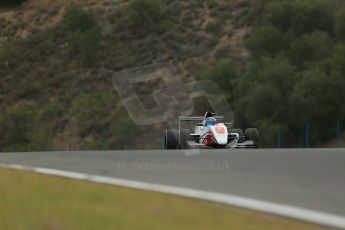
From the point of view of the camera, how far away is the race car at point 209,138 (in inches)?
795

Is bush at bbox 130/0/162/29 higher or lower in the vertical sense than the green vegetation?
higher

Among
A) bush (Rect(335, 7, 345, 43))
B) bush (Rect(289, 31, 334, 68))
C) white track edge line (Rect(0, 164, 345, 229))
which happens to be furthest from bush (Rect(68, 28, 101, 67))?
white track edge line (Rect(0, 164, 345, 229))

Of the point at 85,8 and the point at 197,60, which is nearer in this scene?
the point at 197,60

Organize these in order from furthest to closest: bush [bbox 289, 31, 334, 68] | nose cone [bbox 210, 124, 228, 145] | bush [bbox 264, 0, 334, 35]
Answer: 1. bush [bbox 264, 0, 334, 35]
2. bush [bbox 289, 31, 334, 68]
3. nose cone [bbox 210, 124, 228, 145]

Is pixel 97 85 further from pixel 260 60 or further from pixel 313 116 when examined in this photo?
pixel 313 116

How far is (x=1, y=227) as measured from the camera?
Result: 562 centimetres

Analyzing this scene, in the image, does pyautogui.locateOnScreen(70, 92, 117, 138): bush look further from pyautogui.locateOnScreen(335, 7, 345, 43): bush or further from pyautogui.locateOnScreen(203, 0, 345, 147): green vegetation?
pyautogui.locateOnScreen(335, 7, 345, 43): bush

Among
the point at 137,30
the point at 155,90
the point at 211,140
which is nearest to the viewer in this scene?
the point at 211,140

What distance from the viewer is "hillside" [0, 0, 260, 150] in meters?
48.7

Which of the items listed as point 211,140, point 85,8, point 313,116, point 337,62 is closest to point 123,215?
point 211,140

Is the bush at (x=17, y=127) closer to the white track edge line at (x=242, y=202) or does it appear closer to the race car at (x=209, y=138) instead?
the race car at (x=209, y=138)

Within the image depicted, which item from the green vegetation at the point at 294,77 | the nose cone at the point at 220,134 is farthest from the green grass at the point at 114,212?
the green vegetation at the point at 294,77

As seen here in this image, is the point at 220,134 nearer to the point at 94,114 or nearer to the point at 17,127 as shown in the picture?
the point at 94,114

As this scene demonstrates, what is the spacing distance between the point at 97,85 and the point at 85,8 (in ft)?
51.3
